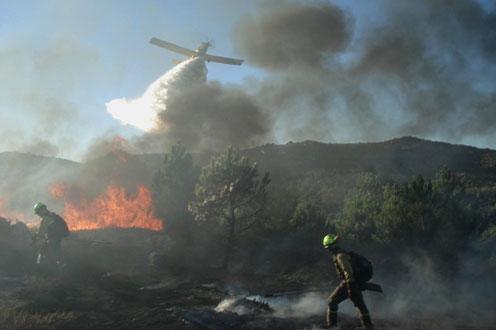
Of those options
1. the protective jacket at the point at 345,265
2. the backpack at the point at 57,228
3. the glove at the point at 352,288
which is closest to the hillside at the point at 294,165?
the backpack at the point at 57,228

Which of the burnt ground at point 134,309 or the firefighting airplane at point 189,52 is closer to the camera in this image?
the burnt ground at point 134,309

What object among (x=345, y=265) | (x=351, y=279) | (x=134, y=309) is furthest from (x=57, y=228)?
(x=351, y=279)

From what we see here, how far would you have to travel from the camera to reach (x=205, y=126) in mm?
74875

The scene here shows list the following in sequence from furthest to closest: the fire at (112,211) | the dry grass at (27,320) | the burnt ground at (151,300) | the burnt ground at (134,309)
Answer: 1. the fire at (112,211)
2. the burnt ground at (151,300)
3. the burnt ground at (134,309)
4. the dry grass at (27,320)

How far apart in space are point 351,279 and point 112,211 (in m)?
38.6

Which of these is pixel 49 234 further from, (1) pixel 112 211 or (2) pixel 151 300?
(1) pixel 112 211

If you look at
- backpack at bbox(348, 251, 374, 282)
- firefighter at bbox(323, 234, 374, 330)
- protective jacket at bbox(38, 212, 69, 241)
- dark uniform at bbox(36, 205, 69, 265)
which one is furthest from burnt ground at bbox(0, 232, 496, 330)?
backpack at bbox(348, 251, 374, 282)

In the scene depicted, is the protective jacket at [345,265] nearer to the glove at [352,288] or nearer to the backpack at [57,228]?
the glove at [352,288]

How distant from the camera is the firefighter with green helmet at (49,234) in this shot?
18.7 meters

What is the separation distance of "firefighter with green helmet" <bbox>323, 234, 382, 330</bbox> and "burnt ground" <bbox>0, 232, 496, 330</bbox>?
6.30 feet

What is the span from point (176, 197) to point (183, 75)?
22860 mm

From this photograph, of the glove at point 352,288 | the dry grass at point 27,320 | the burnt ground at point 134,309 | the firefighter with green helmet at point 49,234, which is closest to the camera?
the glove at point 352,288

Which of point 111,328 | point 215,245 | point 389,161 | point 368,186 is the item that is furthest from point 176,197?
point 389,161

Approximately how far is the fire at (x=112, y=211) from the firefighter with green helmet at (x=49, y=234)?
18208 mm
